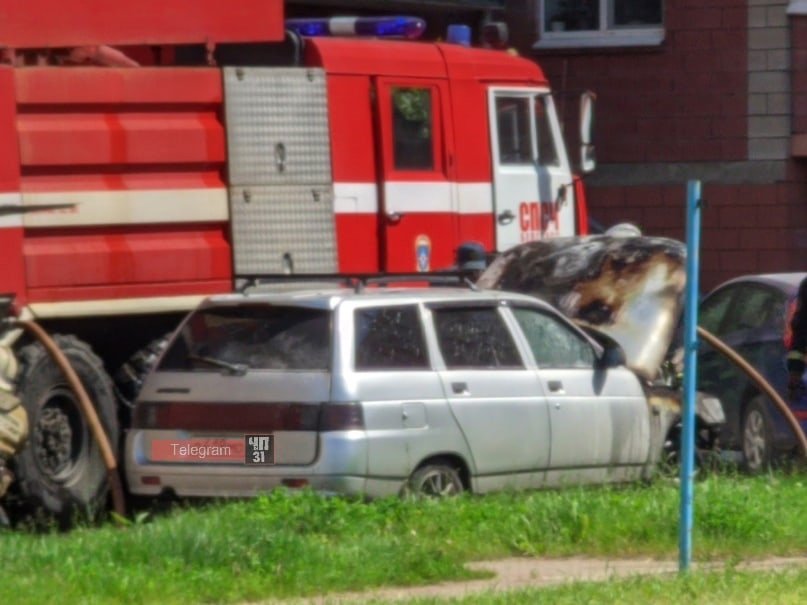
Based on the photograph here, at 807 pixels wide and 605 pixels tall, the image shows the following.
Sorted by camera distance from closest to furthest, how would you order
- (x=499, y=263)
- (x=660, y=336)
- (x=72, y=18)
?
(x=72, y=18) < (x=660, y=336) < (x=499, y=263)

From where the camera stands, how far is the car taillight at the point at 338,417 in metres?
10.3

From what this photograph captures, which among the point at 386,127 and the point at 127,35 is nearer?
the point at 127,35

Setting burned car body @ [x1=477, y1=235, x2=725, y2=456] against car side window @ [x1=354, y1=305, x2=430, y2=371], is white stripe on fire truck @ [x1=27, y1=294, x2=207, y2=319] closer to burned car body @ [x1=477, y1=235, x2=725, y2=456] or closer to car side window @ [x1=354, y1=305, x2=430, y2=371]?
car side window @ [x1=354, y1=305, x2=430, y2=371]

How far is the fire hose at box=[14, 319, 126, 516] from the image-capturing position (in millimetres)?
11141

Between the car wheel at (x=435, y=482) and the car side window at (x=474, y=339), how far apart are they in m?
0.57

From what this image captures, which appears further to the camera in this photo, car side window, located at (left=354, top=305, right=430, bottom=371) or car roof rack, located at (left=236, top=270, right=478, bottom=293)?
car roof rack, located at (left=236, top=270, right=478, bottom=293)

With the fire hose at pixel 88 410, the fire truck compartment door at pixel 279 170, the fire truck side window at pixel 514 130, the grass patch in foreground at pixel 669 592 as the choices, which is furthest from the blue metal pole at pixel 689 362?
the fire truck side window at pixel 514 130

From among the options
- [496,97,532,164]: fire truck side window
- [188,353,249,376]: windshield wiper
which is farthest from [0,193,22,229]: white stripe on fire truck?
[496,97,532,164]: fire truck side window

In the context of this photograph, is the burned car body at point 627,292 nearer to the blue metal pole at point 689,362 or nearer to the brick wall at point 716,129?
the blue metal pole at point 689,362

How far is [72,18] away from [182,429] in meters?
2.55

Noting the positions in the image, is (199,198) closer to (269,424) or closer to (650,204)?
(269,424)

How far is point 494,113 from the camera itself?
1413 centimetres

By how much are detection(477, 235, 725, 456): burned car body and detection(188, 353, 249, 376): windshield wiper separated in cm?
265

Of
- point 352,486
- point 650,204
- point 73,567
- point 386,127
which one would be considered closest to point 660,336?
point 386,127
